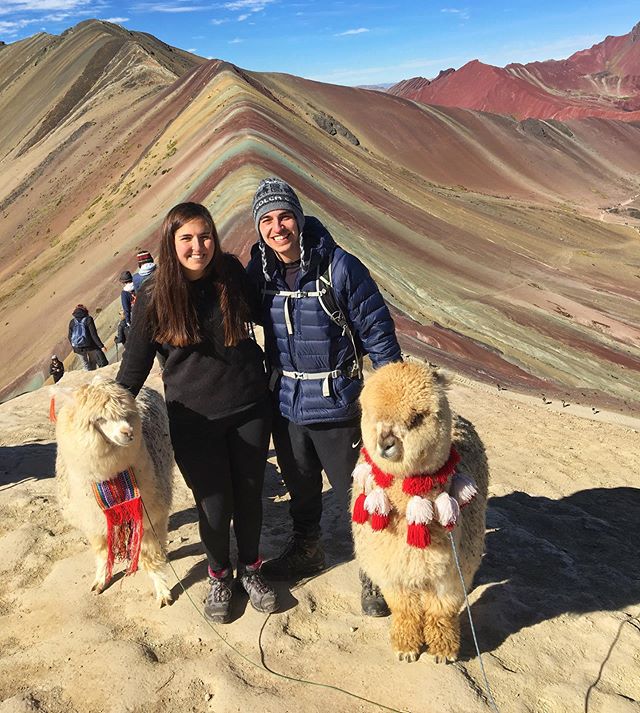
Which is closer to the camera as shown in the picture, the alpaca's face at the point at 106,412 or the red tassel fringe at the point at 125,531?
the alpaca's face at the point at 106,412

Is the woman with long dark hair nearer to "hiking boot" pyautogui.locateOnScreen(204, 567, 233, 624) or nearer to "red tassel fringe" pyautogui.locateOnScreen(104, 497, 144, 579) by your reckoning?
"hiking boot" pyautogui.locateOnScreen(204, 567, 233, 624)

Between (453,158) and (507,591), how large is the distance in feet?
118

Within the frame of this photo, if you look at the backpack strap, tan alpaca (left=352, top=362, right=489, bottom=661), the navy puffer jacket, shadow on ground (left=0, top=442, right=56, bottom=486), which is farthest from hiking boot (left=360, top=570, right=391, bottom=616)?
shadow on ground (left=0, top=442, right=56, bottom=486)

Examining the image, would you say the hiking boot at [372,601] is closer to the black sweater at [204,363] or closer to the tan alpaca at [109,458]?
the tan alpaca at [109,458]

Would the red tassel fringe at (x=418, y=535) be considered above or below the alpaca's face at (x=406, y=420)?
below

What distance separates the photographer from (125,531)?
3383 mm

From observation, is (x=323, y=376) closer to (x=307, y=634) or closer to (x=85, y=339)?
(x=307, y=634)

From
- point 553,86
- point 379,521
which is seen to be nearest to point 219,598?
point 379,521

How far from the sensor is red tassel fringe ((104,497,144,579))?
3264 millimetres

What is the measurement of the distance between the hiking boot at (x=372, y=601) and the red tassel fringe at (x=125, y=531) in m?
1.28

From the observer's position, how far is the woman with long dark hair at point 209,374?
274 cm

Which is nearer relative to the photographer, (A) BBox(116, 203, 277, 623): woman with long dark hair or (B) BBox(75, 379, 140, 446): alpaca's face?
(A) BBox(116, 203, 277, 623): woman with long dark hair

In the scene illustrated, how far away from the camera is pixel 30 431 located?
22.4ft

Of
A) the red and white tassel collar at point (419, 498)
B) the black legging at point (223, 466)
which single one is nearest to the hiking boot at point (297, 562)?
the black legging at point (223, 466)
